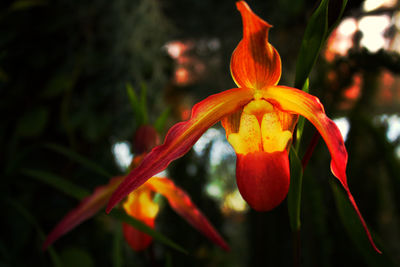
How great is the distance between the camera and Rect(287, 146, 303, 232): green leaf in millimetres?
322

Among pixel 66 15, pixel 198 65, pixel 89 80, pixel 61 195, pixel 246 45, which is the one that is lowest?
pixel 198 65

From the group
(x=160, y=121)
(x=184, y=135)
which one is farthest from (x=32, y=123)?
(x=184, y=135)

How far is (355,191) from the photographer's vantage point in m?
0.73

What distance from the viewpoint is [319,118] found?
0.30 meters

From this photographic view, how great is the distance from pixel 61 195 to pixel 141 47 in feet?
1.83

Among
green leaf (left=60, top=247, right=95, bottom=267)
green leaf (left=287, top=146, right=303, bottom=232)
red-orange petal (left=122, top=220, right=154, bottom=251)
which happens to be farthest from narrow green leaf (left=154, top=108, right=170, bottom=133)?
green leaf (left=60, top=247, right=95, bottom=267)

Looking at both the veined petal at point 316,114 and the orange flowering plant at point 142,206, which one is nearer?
the veined petal at point 316,114

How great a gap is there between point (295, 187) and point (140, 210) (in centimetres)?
27

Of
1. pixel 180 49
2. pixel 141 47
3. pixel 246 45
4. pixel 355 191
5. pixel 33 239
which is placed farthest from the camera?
pixel 180 49

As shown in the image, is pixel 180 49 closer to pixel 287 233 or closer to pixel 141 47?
pixel 141 47

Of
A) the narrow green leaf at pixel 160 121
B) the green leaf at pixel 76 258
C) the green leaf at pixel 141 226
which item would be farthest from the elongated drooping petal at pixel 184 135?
the green leaf at pixel 76 258

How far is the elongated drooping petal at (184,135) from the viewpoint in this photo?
0.94 ft

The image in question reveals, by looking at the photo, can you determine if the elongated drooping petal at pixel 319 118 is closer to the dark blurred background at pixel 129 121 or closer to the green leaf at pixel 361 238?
the green leaf at pixel 361 238

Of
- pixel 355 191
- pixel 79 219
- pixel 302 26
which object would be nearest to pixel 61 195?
pixel 79 219
